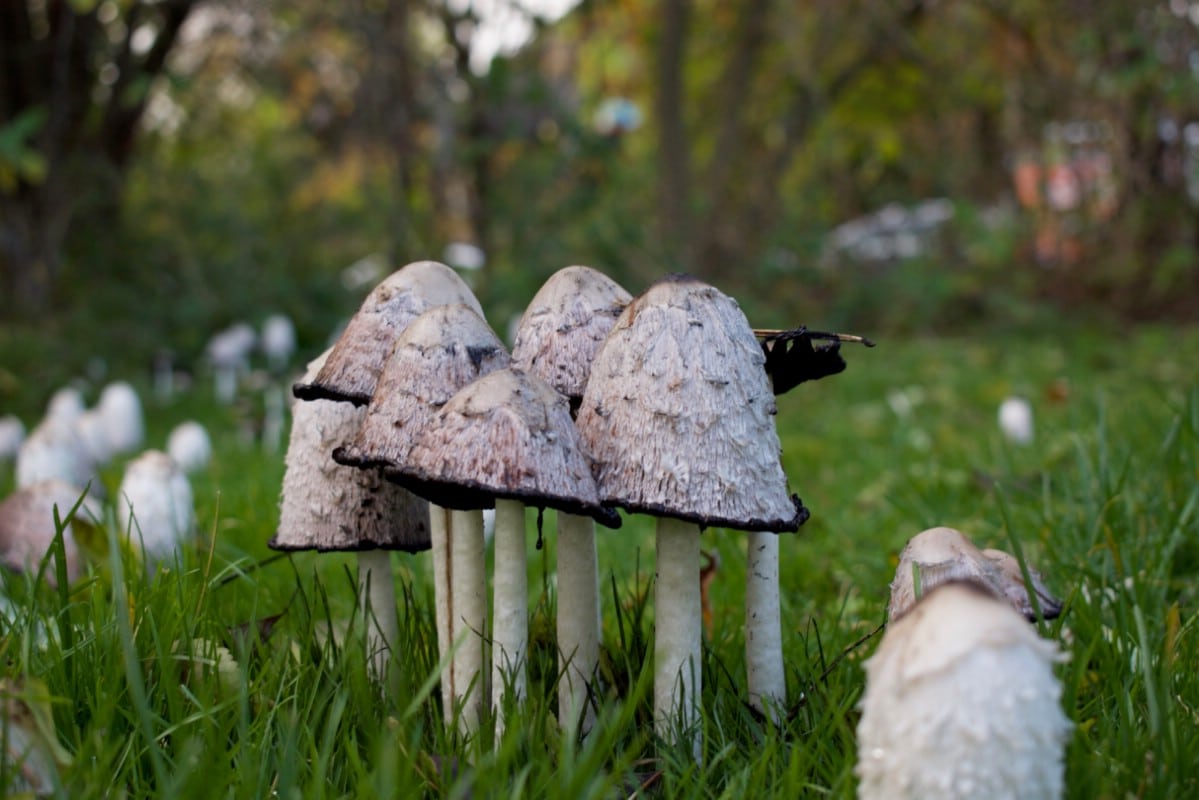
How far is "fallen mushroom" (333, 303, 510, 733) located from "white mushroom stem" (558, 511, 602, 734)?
4.8 inches

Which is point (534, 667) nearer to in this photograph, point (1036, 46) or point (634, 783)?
point (634, 783)

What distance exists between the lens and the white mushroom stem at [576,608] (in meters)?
1.64

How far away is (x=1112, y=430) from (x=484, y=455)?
3.01m

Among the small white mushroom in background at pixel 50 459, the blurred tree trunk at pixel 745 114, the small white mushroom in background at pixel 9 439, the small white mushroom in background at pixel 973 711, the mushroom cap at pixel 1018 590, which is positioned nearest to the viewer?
the small white mushroom in background at pixel 973 711

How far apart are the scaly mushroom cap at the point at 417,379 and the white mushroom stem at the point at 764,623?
47 cm

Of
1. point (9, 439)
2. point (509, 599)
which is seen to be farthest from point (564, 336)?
point (9, 439)

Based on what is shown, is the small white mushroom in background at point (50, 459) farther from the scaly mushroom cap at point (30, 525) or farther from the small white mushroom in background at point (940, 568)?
the small white mushroom in background at point (940, 568)

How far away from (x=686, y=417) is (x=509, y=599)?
15.1 inches

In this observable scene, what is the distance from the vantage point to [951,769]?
1082 millimetres

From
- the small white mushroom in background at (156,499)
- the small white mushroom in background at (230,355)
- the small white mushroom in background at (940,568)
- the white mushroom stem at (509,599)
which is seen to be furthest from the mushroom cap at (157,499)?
the small white mushroom in background at (230,355)

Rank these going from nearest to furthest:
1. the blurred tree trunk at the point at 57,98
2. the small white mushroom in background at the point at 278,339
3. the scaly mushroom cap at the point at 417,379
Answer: the scaly mushroom cap at the point at 417,379 < the small white mushroom in background at the point at 278,339 < the blurred tree trunk at the point at 57,98

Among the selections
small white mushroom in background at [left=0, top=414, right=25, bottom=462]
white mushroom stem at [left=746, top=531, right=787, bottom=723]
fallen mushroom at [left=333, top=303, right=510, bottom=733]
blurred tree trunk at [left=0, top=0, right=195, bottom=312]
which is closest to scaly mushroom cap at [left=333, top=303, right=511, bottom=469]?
fallen mushroom at [left=333, top=303, right=510, bottom=733]

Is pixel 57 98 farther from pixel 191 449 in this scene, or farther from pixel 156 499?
pixel 156 499

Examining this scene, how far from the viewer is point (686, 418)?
1431 millimetres
